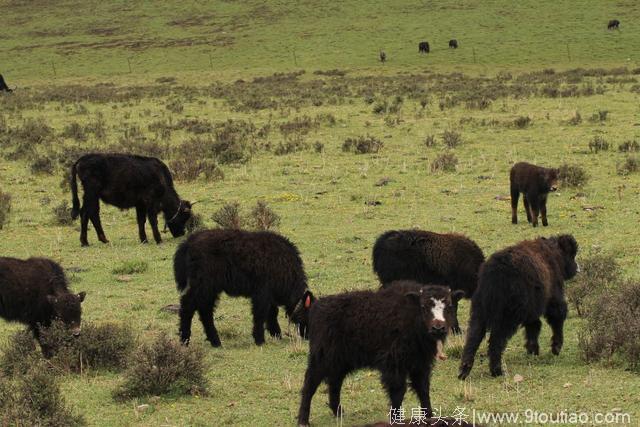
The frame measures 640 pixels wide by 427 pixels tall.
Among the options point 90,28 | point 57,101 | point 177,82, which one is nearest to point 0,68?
point 90,28

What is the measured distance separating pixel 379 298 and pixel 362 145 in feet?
65.6

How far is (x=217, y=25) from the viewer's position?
9619 centimetres

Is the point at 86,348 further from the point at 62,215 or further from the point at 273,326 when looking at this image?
the point at 62,215

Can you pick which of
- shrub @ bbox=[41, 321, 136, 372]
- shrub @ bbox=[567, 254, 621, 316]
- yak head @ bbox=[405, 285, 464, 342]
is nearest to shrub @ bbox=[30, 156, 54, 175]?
shrub @ bbox=[41, 321, 136, 372]

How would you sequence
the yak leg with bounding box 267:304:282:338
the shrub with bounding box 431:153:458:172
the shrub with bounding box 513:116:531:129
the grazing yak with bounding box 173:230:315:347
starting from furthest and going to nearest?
the shrub with bounding box 513:116:531:129 < the shrub with bounding box 431:153:458:172 < the yak leg with bounding box 267:304:282:338 < the grazing yak with bounding box 173:230:315:347

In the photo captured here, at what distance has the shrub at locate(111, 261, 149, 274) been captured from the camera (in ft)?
50.3

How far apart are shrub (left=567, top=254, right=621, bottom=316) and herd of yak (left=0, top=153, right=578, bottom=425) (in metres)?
1.42

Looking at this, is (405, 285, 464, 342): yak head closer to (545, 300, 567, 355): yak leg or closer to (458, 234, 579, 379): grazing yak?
(458, 234, 579, 379): grazing yak

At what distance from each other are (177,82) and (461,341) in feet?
194

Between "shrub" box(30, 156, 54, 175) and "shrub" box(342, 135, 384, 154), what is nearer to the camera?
"shrub" box(30, 156, 54, 175)

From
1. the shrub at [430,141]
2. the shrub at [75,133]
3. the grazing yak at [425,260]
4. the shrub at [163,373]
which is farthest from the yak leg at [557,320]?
the shrub at [75,133]

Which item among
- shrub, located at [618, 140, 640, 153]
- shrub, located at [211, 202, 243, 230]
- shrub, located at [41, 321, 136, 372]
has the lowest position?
shrub, located at [618, 140, 640, 153]

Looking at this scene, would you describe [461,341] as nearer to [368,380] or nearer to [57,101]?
[368,380]

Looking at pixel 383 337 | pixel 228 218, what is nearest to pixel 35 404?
pixel 383 337
